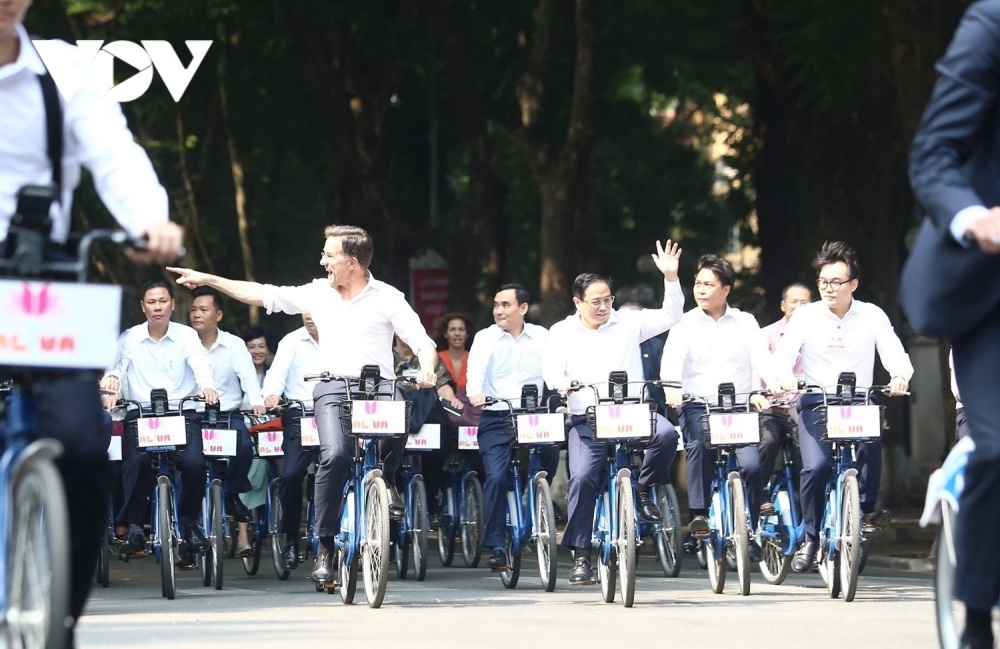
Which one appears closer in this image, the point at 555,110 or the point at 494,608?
the point at 494,608

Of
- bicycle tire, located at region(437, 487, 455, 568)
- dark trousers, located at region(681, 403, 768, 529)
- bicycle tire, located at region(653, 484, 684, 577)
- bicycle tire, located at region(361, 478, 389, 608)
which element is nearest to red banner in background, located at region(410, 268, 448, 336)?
bicycle tire, located at region(437, 487, 455, 568)

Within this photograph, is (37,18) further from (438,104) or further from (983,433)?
(983,433)

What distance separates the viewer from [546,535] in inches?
462

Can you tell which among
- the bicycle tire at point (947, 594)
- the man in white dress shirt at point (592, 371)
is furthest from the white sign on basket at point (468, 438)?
the bicycle tire at point (947, 594)

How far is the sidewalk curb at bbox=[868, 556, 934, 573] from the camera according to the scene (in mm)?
14266

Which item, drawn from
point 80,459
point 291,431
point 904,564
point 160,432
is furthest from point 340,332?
point 80,459

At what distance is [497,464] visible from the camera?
42.7 ft

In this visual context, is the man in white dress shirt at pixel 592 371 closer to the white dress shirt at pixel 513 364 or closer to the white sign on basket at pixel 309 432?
the white dress shirt at pixel 513 364

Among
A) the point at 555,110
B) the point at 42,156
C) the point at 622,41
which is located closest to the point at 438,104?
the point at 555,110

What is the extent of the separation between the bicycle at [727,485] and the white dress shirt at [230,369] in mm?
3263

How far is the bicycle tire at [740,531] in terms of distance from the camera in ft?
36.4

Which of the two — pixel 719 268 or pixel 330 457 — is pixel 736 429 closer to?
pixel 719 268

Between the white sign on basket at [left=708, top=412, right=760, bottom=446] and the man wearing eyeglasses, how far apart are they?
0.95 feet

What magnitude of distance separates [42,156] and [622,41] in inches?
759
